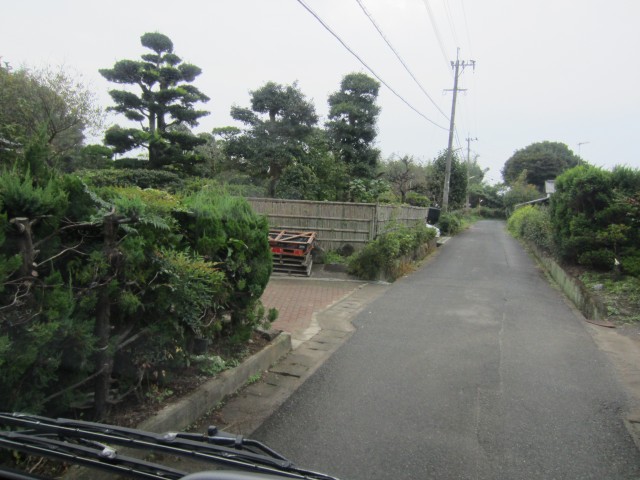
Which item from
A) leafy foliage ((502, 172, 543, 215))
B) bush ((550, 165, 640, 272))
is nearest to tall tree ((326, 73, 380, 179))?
bush ((550, 165, 640, 272))

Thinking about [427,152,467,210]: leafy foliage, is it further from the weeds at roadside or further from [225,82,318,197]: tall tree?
the weeds at roadside

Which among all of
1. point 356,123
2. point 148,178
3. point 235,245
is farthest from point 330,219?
point 356,123

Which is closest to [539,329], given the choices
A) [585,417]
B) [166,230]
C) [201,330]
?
[585,417]

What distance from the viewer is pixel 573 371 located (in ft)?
18.5

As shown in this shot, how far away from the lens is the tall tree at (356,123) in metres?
25.2

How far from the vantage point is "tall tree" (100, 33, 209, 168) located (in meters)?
18.5

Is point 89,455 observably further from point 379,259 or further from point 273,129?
point 273,129

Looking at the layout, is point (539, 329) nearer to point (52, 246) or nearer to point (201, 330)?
point (201, 330)

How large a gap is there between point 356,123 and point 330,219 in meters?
13.5

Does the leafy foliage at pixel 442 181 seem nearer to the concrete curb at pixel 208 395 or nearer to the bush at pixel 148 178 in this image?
the bush at pixel 148 178

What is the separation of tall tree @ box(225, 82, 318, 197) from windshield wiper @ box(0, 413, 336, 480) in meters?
18.2

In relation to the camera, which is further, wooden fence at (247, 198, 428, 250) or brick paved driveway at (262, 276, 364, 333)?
wooden fence at (247, 198, 428, 250)

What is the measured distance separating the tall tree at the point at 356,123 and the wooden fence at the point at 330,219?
11748 millimetres

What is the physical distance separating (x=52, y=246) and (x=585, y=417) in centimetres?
469
